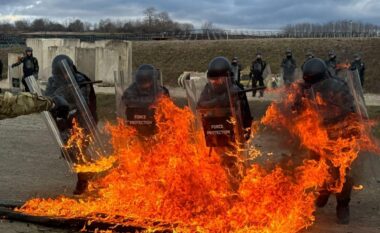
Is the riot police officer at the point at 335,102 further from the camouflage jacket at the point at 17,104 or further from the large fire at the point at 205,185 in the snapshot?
the camouflage jacket at the point at 17,104

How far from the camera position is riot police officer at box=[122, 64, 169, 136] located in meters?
8.69

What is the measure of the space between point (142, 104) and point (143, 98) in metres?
0.10

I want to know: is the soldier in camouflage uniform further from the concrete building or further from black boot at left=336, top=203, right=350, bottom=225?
the concrete building

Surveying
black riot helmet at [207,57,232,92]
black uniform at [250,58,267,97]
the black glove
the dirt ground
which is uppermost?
black riot helmet at [207,57,232,92]

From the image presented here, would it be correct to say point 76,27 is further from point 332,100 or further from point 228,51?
point 332,100

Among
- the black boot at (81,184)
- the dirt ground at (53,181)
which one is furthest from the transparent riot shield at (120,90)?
the dirt ground at (53,181)

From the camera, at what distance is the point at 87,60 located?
25016mm

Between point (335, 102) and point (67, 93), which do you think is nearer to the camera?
point (335, 102)

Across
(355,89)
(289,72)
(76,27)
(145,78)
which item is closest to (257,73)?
(289,72)

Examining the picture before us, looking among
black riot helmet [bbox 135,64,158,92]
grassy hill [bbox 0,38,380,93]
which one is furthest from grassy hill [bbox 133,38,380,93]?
black riot helmet [bbox 135,64,158,92]

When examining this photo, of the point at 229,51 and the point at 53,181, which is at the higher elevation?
the point at 229,51

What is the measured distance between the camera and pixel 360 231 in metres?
7.07

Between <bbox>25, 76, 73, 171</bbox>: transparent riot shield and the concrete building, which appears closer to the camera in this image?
<bbox>25, 76, 73, 171</bbox>: transparent riot shield

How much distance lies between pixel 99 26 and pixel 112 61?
2827 inches
